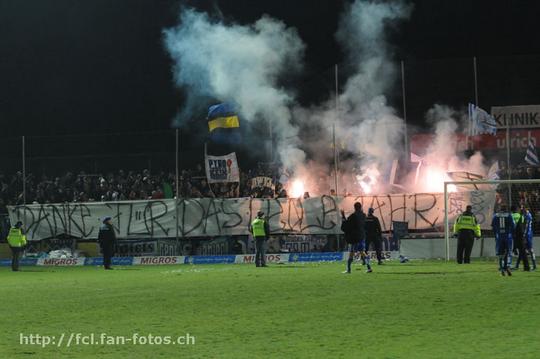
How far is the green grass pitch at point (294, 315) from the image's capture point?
1030 centimetres

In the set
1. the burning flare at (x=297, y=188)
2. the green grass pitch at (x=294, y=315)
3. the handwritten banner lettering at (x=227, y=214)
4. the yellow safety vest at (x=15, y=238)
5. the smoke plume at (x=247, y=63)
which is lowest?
the green grass pitch at (x=294, y=315)

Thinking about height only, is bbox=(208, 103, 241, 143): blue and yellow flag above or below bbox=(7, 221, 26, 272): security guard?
above

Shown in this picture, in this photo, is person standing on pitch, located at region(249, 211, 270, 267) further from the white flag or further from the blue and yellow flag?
the white flag

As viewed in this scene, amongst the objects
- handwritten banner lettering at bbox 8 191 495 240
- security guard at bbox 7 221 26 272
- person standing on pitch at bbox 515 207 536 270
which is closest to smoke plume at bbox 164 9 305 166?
handwritten banner lettering at bbox 8 191 495 240

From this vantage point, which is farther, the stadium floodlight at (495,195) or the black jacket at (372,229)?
the stadium floodlight at (495,195)

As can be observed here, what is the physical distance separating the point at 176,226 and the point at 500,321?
71.9 ft

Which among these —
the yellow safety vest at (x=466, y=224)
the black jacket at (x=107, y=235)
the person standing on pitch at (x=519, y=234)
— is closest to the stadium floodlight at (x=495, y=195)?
the yellow safety vest at (x=466, y=224)

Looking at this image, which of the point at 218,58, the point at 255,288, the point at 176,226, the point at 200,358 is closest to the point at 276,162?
the point at 176,226

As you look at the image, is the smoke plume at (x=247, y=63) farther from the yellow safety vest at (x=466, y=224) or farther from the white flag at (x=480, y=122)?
the yellow safety vest at (x=466, y=224)

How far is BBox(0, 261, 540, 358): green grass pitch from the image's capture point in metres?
10.3

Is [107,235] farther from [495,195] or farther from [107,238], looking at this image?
[495,195]

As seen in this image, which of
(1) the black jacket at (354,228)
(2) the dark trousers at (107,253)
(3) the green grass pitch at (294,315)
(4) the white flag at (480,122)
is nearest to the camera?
(3) the green grass pitch at (294,315)

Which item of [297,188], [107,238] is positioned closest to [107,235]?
[107,238]

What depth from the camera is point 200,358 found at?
387 inches
